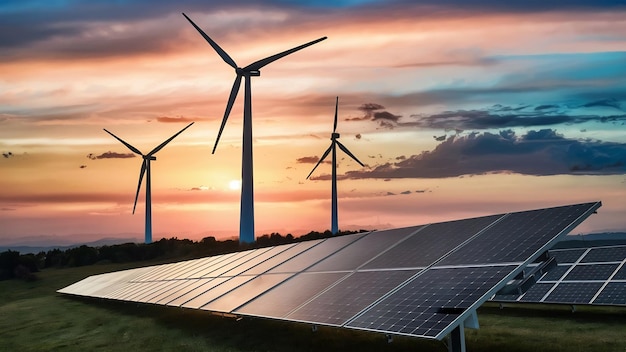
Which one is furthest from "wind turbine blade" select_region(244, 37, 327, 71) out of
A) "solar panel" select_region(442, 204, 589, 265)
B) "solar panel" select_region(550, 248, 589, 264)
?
"solar panel" select_region(442, 204, 589, 265)

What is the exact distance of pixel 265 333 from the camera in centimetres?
2702

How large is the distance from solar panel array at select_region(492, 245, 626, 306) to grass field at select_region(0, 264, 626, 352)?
0.75 m

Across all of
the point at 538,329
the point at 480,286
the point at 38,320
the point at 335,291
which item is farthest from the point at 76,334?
the point at 480,286

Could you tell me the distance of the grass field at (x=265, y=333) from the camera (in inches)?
931

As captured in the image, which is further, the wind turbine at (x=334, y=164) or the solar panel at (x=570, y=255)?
the wind turbine at (x=334, y=164)

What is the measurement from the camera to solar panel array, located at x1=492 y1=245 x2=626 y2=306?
32.9 metres

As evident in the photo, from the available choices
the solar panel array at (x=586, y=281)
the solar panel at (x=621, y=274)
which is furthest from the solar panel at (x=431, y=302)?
the solar panel at (x=621, y=274)

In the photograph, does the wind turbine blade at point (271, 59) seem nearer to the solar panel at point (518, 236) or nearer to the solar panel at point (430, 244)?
the solar panel at point (430, 244)

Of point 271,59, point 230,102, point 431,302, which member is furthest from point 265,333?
point 271,59

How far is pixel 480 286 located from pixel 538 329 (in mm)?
12486

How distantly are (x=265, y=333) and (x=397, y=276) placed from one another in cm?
774

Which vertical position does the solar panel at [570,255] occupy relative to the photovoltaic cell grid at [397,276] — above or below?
below

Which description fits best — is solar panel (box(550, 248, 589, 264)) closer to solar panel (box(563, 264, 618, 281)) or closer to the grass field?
solar panel (box(563, 264, 618, 281))

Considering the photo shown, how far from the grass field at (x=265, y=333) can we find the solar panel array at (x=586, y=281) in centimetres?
75
